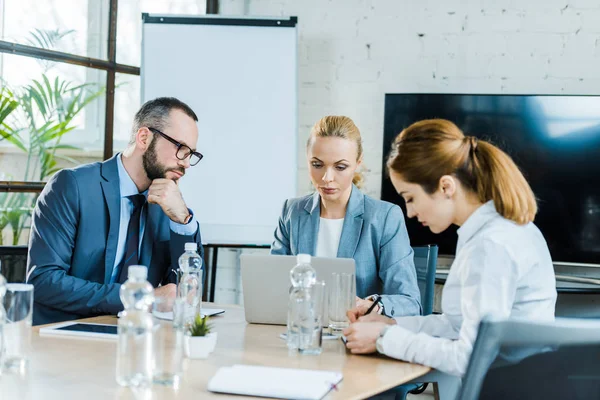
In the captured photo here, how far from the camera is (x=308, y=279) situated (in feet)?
5.49

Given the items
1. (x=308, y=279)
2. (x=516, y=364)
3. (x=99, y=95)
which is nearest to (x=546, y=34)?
(x=99, y=95)

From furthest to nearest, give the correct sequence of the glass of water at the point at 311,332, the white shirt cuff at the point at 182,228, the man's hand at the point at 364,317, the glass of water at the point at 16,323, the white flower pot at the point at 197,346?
the white shirt cuff at the point at 182,228, the man's hand at the point at 364,317, the glass of water at the point at 311,332, the white flower pot at the point at 197,346, the glass of water at the point at 16,323

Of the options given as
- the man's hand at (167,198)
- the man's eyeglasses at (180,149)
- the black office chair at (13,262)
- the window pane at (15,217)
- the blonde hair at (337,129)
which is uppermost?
the blonde hair at (337,129)

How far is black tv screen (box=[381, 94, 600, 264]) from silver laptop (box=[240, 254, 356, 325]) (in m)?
1.83

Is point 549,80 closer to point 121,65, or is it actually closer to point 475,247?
point 121,65

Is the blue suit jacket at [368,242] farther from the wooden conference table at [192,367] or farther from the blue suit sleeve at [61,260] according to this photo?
the blue suit sleeve at [61,260]

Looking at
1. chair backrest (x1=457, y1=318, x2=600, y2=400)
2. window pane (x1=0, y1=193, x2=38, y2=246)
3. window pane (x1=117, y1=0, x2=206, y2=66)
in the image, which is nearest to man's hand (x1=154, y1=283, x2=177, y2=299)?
chair backrest (x1=457, y1=318, x2=600, y2=400)

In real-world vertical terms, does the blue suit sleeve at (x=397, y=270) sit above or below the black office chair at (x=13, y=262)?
above

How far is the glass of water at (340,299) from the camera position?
181 cm

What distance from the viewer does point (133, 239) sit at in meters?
2.24

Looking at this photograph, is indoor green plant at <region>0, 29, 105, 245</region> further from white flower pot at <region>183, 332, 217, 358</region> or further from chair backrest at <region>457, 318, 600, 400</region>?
chair backrest at <region>457, 318, 600, 400</region>

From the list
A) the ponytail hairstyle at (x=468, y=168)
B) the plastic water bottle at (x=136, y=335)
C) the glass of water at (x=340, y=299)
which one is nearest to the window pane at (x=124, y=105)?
the glass of water at (x=340, y=299)

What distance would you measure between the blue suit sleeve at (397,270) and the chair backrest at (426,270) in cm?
11

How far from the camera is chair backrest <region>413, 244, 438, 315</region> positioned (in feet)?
7.81
